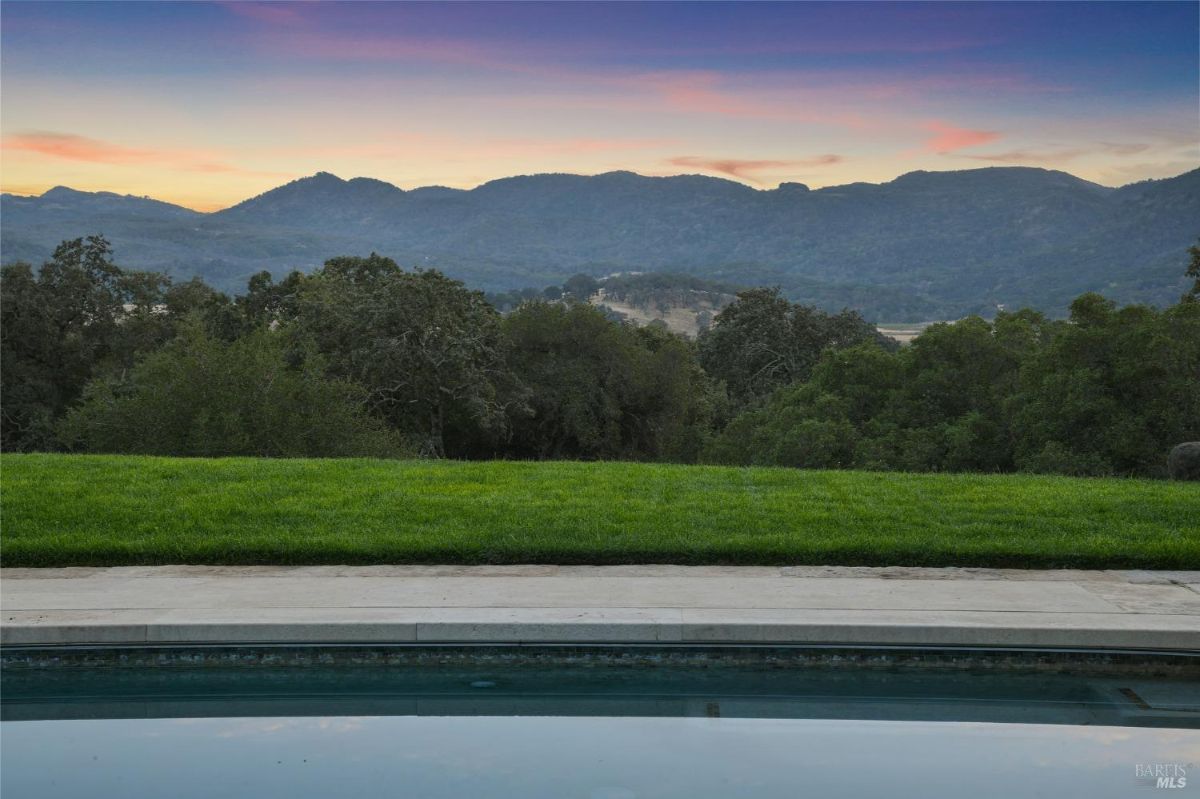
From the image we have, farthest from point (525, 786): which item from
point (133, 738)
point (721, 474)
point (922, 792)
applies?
point (721, 474)

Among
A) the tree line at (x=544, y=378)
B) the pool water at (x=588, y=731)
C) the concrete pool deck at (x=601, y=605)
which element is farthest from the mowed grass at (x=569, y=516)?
the tree line at (x=544, y=378)

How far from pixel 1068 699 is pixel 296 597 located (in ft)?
14.4

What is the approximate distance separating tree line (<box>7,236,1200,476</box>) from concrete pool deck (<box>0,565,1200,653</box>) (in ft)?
28.4

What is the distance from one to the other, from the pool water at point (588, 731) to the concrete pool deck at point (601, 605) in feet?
0.66

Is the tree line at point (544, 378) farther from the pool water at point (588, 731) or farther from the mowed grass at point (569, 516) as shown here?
the pool water at point (588, 731)

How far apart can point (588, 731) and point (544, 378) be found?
28933mm

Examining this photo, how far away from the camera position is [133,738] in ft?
17.6

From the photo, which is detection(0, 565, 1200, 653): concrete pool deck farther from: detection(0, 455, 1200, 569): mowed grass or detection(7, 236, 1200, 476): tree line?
detection(7, 236, 1200, 476): tree line

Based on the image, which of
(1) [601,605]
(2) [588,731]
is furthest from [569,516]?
(2) [588,731]

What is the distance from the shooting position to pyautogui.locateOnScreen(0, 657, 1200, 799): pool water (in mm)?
4805

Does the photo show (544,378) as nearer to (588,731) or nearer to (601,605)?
(601,605)

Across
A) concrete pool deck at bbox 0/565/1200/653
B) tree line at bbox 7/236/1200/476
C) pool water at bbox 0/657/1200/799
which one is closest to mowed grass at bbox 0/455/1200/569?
concrete pool deck at bbox 0/565/1200/653

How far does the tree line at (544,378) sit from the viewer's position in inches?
686

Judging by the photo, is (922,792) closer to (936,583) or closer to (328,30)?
(936,583)
